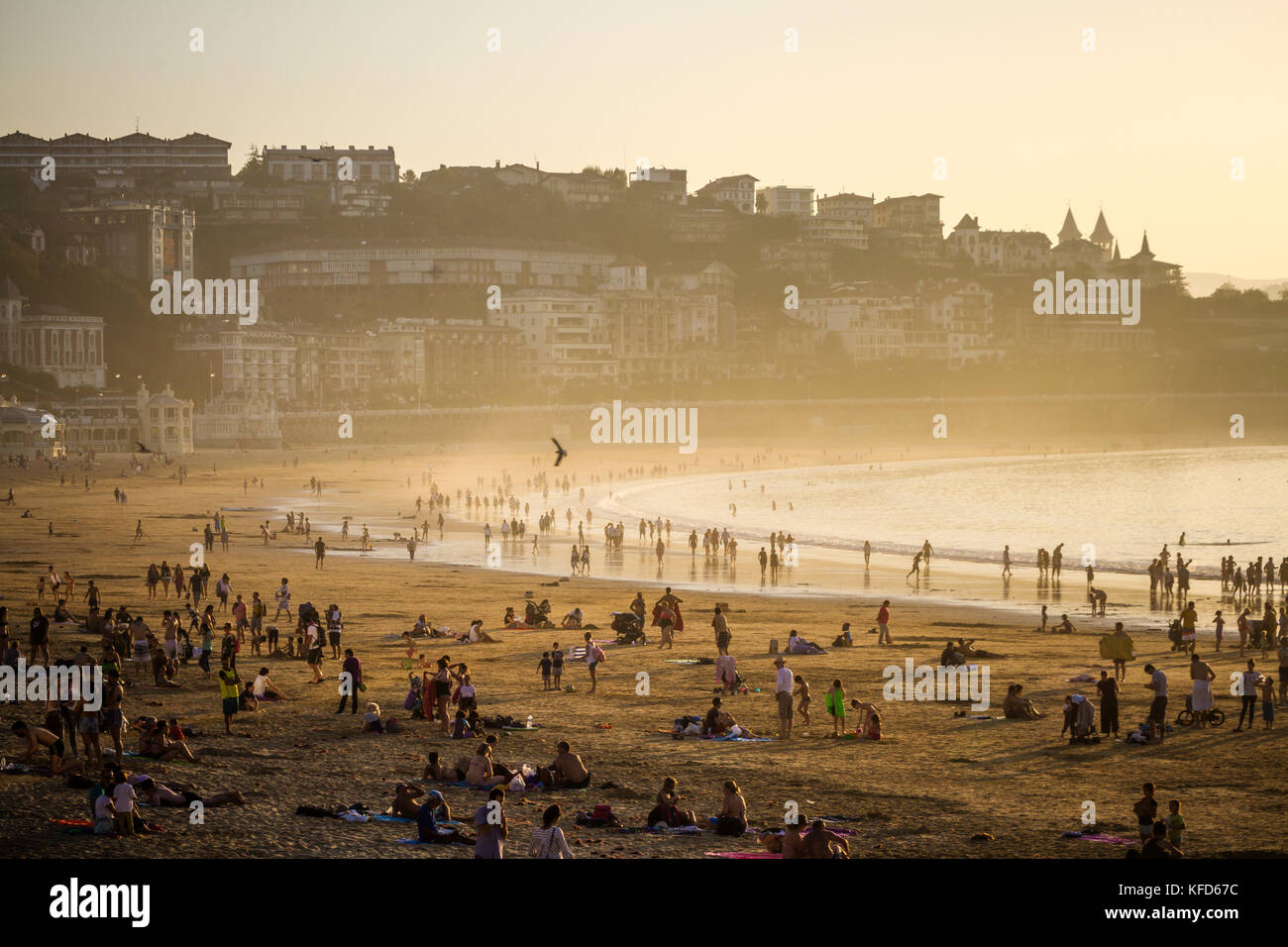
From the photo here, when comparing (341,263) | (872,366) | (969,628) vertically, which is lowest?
(969,628)

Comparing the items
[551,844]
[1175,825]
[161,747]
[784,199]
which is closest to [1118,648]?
[1175,825]

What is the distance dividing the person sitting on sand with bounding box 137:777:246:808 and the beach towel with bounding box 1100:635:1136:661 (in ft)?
38.8

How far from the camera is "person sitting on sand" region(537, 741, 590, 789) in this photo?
39.4ft

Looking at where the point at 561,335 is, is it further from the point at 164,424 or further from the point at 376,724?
the point at 376,724

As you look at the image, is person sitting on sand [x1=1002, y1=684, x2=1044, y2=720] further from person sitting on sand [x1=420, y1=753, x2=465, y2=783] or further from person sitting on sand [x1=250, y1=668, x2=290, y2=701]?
person sitting on sand [x1=250, y1=668, x2=290, y2=701]

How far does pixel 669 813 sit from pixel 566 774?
5.27 feet

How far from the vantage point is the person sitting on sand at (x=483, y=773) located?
11.7 m

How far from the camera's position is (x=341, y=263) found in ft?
391

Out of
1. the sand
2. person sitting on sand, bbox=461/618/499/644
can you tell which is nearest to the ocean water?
the sand

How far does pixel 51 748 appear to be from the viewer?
1184cm

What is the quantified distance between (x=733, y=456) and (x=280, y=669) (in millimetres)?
69720

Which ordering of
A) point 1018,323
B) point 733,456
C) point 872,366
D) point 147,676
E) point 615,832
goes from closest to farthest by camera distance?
point 615,832, point 147,676, point 733,456, point 872,366, point 1018,323
